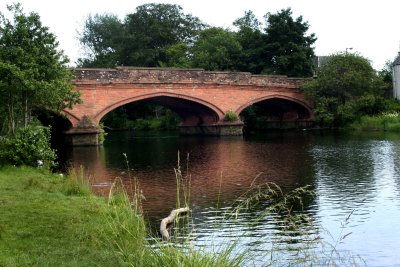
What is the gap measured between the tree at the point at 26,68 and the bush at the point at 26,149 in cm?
97

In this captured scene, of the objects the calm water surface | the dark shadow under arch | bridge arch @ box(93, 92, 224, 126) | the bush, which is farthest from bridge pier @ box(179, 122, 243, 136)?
the bush

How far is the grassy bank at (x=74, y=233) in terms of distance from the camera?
5891 millimetres

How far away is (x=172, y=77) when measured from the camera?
35875 mm

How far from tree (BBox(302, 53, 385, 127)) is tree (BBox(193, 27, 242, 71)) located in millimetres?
10576

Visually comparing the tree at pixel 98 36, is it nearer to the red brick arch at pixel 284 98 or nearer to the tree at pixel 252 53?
the tree at pixel 252 53

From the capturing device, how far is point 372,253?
779 cm

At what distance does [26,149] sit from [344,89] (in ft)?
96.7

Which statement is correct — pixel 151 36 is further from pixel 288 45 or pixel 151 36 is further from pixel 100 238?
pixel 100 238

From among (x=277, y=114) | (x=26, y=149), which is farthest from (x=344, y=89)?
(x=26, y=149)

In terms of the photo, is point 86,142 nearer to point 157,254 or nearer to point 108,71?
point 108,71

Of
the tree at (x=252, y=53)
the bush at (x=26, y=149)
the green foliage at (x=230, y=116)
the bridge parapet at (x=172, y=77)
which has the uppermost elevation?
the tree at (x=252, y=53)

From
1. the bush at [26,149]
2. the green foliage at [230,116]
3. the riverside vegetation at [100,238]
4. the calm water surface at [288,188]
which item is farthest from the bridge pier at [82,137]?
the riverside vegetation at [100,238]

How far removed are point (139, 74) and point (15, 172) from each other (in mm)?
20797

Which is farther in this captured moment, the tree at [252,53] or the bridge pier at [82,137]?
the tree at [252,53]
